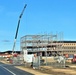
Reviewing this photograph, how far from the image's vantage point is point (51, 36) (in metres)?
167

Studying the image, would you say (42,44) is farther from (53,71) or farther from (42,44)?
(53,71)

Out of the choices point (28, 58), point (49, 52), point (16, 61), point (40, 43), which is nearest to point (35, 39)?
point (40, 43)

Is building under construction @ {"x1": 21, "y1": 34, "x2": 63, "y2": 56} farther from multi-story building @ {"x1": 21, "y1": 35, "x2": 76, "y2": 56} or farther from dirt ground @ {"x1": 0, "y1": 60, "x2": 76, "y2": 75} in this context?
dirt ground @ {"x1": 0, "y1": 60, "x2": 76, "y2": 75}

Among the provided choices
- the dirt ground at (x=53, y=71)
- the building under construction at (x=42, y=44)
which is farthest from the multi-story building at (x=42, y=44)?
the dirt ground at (x=53, y=71)

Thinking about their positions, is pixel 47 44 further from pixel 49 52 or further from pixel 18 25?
pixel 18 25

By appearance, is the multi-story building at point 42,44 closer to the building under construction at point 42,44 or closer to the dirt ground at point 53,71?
the building under construction at point 42,44

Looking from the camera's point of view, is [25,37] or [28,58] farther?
[25,37]

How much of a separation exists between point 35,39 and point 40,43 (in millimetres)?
4425

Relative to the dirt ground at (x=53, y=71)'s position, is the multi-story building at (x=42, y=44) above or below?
above

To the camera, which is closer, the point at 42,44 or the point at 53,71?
the point at 53,71

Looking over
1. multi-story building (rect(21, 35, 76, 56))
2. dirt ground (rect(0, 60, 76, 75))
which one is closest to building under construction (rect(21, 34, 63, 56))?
multi-story building (rect(21, 35, 76, 56))

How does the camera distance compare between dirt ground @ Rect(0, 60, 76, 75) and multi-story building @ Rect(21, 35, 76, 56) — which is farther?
multi-story building @ Rect(21, 35, 76, 56)

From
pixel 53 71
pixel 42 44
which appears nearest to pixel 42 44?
pixel 42 44

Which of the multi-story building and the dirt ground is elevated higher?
the multi-story building
